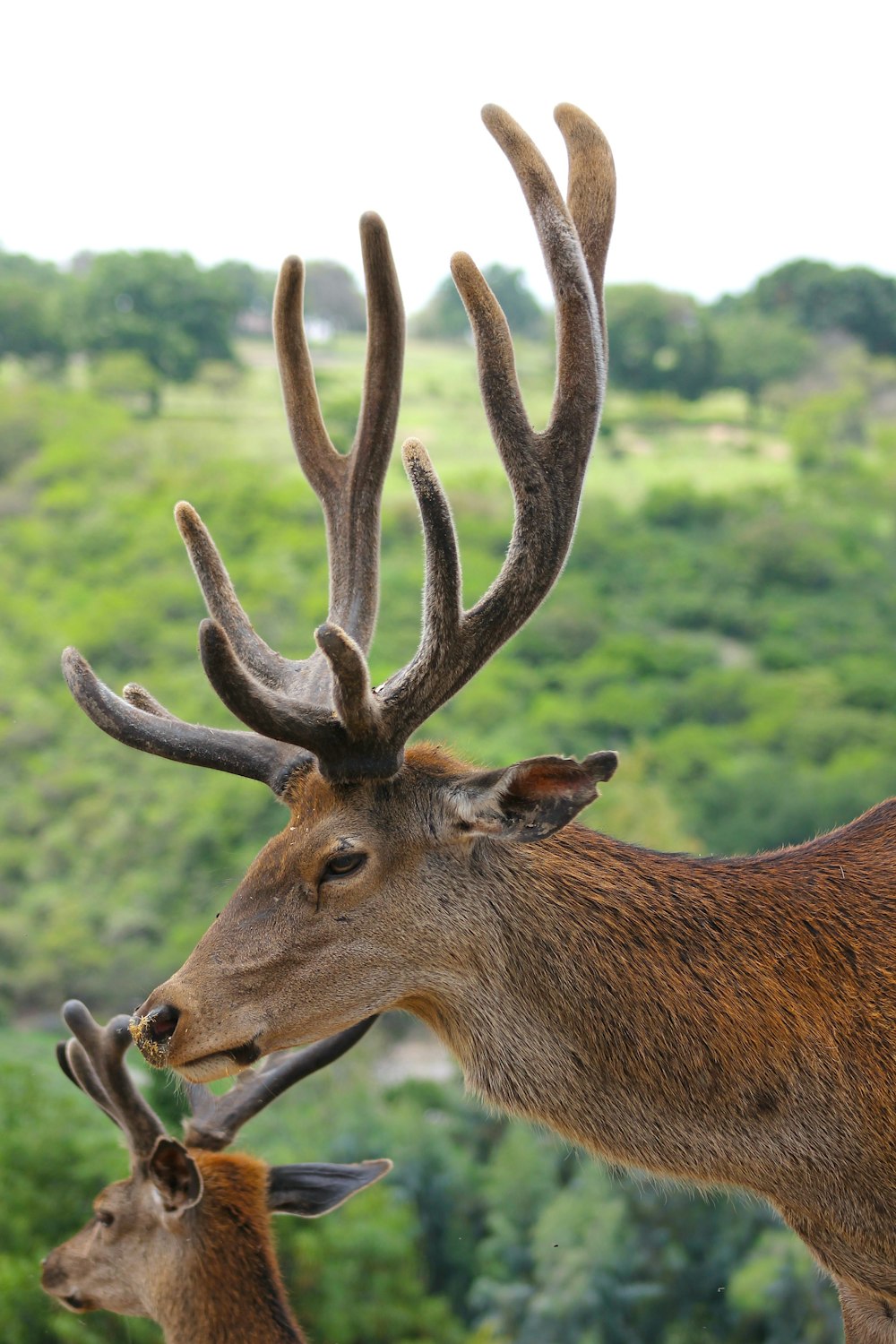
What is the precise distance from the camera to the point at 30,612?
7706 cm

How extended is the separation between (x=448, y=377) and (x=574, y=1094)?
58.9 m

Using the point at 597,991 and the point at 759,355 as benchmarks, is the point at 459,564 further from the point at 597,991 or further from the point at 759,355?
the point at 759,355

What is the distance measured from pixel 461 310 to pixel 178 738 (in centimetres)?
5522

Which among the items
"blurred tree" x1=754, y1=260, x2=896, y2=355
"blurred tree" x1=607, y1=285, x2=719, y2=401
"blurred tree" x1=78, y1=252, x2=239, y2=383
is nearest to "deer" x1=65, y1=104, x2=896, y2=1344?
"blurred tree" x1=78, y1=252, x2=239, y2=383

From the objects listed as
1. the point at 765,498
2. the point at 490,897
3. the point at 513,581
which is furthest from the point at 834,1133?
the point at 765,498

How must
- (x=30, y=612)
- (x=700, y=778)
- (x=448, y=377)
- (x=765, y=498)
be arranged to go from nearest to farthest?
1. (x=448, y=377)
2. (x=700, y=778)
3. (x=30, y=612)
4. (x=765, y=498)

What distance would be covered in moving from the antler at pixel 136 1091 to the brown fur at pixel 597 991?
1.23 metres

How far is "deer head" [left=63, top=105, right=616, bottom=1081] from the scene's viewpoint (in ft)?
14.0

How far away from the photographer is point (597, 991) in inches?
175

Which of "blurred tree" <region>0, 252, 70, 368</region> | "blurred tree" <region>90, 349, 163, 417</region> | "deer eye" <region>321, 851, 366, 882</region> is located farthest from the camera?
"blurred tree" <region>0, 252, 70, 368</region>

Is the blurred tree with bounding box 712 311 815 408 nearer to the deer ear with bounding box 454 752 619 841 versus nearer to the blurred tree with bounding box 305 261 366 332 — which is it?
the blurred tree with bounding box 305 261 366 332

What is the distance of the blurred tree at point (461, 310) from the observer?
61375 mm

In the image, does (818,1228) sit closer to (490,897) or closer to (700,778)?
(490,897)

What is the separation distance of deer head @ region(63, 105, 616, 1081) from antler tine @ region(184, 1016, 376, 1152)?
154 centimetres
